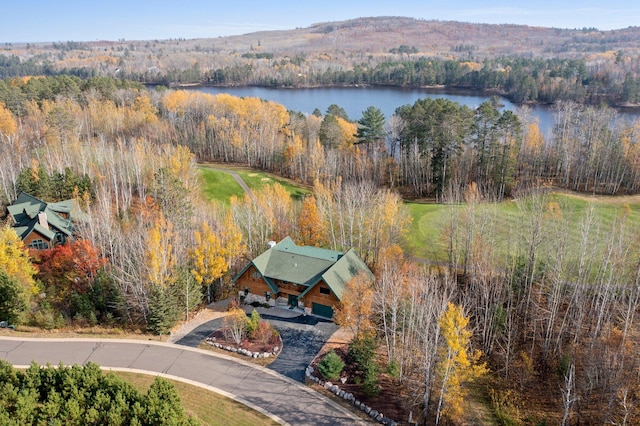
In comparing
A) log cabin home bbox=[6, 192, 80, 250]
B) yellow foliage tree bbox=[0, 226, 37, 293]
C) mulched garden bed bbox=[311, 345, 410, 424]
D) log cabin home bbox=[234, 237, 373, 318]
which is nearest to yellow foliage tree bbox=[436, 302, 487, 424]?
mulched garden bed bbox=[311, 345, 410, 424]

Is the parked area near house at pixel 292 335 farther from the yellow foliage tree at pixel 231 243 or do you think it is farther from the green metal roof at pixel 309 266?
the yellow foliage tree at pixel 231 243

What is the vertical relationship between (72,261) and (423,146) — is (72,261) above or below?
below

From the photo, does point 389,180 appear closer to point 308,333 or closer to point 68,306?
point 308,333

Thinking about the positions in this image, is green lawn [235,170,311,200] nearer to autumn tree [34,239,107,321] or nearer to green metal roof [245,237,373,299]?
green metal roof [245,237,373,299]

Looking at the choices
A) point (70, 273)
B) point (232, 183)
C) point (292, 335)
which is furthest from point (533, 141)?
point (70, 273)

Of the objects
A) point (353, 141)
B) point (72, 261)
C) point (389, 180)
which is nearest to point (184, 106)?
point (353, 141)

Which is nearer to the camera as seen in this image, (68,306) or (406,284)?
(406,284)

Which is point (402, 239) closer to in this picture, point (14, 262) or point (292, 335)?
point (292, 335)
